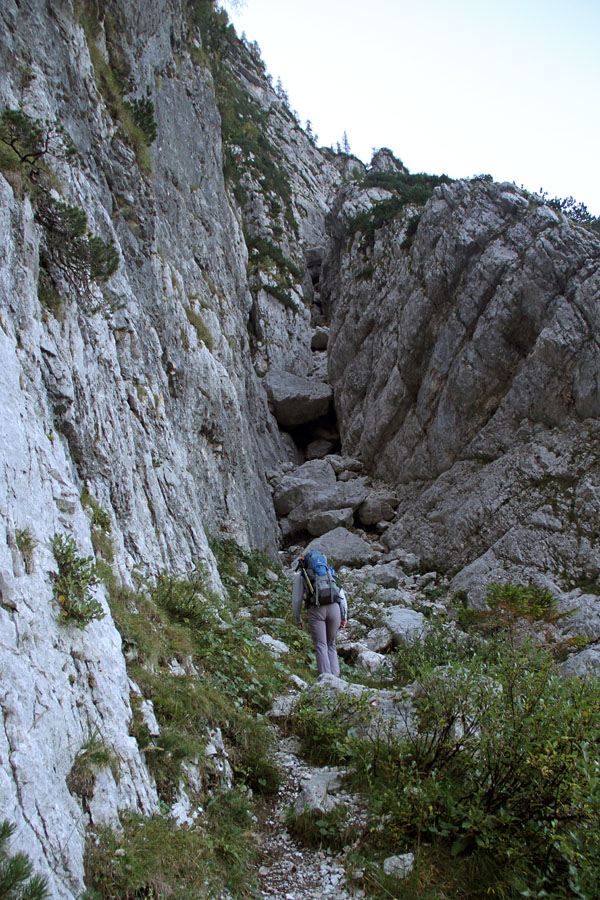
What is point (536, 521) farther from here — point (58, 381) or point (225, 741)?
point (58, 381)

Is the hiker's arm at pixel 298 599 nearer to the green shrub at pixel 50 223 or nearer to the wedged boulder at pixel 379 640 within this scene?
the wedged boulder at pixel 379 640

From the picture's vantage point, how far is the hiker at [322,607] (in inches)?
300

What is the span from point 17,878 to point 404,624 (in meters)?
9.24

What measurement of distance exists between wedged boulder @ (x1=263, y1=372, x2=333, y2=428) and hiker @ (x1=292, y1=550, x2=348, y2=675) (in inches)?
770

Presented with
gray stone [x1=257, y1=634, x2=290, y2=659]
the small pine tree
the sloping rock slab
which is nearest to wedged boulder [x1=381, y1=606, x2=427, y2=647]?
gray stone [x1=257, y1=634, x2=290, y2=659]

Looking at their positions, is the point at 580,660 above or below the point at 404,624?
below

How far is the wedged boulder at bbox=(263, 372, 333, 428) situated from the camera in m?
27.1

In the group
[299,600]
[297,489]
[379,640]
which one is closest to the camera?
[299,600]

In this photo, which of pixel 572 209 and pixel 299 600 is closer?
pixel 299 600

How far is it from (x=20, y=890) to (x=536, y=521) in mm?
14376

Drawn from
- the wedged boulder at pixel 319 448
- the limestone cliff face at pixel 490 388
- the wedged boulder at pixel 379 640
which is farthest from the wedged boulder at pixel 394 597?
the wedged boulder at pixel 319 448

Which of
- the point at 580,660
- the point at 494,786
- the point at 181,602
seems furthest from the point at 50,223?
the point at 580,660

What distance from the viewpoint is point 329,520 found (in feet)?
64.3

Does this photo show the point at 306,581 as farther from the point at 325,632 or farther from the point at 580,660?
the point at 580,660
